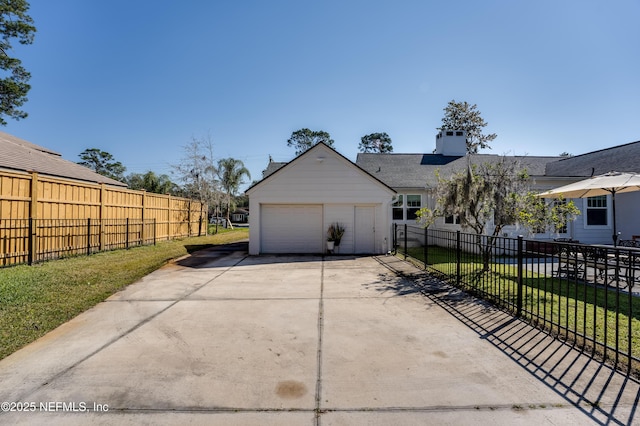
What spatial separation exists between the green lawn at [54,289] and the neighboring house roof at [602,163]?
19070mm

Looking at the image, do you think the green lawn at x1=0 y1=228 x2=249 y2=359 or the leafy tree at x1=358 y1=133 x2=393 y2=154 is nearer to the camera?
the green lawn at x1=0 y1=228 x2=249 y2=359

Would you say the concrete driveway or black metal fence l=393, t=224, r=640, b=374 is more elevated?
black metal fence l=393, t=224, r=640, b=374

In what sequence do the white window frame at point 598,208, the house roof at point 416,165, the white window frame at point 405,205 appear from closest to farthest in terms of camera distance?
the white window frame at point 598,208
the white window frame at point 405,205
the house roof at point 416,165

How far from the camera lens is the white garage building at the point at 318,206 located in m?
13.0

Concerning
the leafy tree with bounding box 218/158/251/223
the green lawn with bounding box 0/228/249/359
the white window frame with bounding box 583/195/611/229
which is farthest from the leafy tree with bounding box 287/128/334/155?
the green lawn with bounding box 0/228/249/359

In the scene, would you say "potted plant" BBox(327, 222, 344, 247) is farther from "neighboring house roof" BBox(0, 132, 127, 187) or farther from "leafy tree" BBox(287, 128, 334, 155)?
"leafy tree" BBox(287, 128, 334, 155)

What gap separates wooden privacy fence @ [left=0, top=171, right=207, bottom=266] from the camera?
27.2 feet

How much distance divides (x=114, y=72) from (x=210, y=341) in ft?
56.2

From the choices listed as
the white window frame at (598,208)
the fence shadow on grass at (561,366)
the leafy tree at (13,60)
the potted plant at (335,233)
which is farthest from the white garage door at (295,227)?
the leafy tree at (13,60)

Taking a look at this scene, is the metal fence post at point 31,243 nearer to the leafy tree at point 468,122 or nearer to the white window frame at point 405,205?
the white window frame at point 405,205

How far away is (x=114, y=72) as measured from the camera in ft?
50.4

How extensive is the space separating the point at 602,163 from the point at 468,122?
21346mm

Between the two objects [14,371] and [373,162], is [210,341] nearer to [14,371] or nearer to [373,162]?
[14,371]

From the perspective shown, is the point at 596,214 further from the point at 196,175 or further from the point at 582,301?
the point at 196,175
